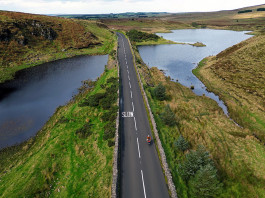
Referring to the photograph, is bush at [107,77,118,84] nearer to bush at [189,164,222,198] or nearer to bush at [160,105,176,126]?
bush at [160,105,176,126]

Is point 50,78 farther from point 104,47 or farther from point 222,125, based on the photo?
point 222,125

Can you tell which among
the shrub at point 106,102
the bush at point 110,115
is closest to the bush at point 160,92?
the shrub at point 106,102

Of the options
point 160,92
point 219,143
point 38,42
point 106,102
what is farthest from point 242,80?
point 38,42

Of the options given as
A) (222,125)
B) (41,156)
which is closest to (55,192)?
(41,156)

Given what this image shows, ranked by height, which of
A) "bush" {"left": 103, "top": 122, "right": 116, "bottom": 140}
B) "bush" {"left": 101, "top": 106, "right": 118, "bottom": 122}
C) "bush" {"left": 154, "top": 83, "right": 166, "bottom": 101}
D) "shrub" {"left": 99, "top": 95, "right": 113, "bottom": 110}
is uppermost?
"bush" {"left": 154, "top": 83, "right": 166, "bottom": 101}

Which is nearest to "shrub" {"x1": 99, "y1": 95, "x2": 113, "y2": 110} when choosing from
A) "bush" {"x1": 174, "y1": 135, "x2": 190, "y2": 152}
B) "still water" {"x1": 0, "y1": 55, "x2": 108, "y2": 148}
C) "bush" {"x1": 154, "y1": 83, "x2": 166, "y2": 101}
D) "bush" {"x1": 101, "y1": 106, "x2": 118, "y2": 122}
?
"bush" {"x1": 101, "y1": 106, "x2": 118, "y2": 122}

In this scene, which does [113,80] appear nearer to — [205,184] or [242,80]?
[205,184]
